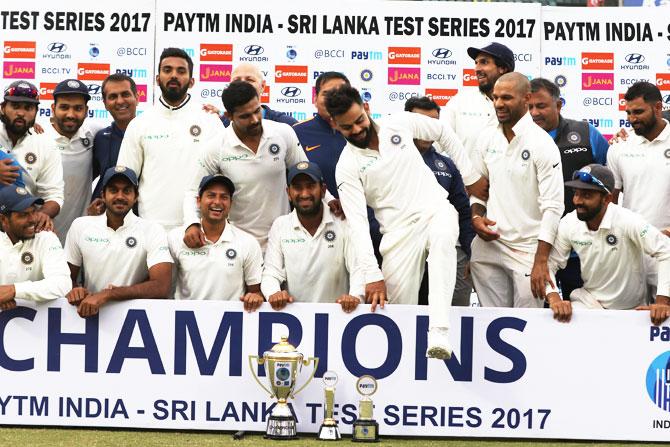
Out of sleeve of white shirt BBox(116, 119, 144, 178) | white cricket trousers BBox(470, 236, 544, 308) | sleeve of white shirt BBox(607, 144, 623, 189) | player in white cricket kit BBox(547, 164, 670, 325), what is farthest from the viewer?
sleeve of white shirt BBox(607, 144, 623, 189)

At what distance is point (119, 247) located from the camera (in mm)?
7617

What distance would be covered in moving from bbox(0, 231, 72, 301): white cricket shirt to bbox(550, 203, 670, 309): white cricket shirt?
3002mm

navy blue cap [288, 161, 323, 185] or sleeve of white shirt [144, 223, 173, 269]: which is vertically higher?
navy blue cap [288, 161, 323, 185]

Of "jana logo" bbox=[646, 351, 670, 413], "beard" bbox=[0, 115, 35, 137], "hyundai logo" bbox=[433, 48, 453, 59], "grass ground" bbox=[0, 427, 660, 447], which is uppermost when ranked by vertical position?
"hyundai logo" bbox=[433, 48, 453, 59]

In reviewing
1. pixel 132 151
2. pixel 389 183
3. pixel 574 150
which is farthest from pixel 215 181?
pixel 574 150

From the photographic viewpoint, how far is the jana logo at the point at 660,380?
7223 millimetres

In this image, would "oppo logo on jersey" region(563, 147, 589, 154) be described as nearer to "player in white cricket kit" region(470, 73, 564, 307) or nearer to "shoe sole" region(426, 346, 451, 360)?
"player in white cricket kit" region(470, 73, 564, 307)

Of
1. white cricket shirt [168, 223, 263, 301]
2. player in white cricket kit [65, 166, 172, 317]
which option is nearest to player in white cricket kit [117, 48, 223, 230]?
player in white cricket kit [65, 166, 172, 317]

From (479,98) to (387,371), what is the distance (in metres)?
2.58

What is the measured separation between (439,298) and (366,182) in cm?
93

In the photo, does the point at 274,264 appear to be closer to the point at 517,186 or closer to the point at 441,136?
the point at 441,136

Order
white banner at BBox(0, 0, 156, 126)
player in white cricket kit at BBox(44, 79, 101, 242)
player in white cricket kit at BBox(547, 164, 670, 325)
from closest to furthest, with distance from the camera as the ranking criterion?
player in white cricket kit at BBox(547, 164, 670, 325) < player in white cricket kit at BBox(44, 79, 101, 242) < white banner at BBox(0, 0, 156, 126)

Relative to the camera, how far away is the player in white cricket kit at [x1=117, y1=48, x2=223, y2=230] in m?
8.13

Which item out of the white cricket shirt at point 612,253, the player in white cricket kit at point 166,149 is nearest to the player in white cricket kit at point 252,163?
the player in white cricket kit at point 166,149
